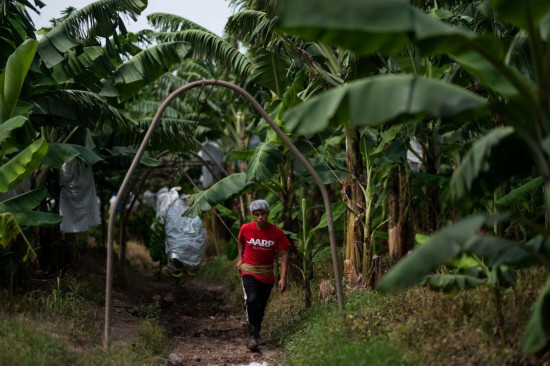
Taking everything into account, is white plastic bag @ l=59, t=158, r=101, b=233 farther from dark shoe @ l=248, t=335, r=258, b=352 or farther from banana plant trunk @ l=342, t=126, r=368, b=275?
banana plant trunk @ l=342, t=126, r=368, b=275

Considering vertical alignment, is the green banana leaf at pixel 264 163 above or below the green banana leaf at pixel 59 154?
below

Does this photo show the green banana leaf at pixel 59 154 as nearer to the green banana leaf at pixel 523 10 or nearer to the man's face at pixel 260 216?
the man's face at pixel 260 216

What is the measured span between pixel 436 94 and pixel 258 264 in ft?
13.8

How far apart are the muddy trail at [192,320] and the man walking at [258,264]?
0.43 m

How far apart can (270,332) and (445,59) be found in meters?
4.21

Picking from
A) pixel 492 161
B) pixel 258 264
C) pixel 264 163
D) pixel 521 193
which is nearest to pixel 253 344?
pixel 258 264

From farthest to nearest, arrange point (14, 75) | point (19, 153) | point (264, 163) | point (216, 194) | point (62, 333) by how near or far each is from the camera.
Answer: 1. point (216, 194)
2. point (264, 163)
3. point (14, 75)
4. point (19, 153)
5. point (62, 333)

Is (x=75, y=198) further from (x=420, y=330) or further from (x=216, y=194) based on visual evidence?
(x=420, y=330)

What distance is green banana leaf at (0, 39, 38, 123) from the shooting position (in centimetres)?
849

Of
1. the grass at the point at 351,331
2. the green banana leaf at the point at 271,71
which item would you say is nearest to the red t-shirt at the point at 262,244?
the grass at the point at 351,331

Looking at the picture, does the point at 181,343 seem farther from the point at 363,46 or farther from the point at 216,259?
the point at 216,259

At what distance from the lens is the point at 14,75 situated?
854cm

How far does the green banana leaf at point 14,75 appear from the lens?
→ 8492 mm

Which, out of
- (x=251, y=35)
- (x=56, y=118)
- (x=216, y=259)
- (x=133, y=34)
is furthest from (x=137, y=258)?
(x=251, y=35)
